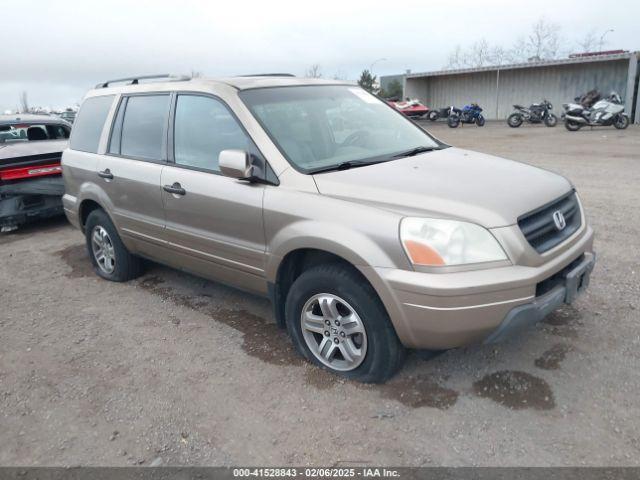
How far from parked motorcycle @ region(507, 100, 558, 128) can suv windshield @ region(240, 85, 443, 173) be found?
71.6 ft

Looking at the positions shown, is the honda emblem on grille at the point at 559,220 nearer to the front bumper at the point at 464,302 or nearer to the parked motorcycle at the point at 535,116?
the front bumper at the point at 464,302

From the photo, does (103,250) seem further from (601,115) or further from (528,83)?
(528,83)

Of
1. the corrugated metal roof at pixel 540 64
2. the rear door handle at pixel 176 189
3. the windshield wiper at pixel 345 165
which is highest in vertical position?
the corrugated metal roof at pixel 540 64

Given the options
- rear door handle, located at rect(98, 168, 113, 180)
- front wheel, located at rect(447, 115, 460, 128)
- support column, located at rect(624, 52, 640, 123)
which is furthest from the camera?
front wheel, located at rect(447, 115, 460, 128)

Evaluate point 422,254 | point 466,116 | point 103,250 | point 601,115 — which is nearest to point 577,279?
point 422,254

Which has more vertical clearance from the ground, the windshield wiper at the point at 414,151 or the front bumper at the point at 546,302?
the windshield wiper at the point at 414,151

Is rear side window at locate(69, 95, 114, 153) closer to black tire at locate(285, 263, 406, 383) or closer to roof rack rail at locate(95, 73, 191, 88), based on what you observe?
roof rack rail at locate(95, 73, 191, 88)

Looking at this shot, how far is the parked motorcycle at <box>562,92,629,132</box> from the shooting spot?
65.7ft

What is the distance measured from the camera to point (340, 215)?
2.98m

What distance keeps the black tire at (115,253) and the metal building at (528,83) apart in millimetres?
25235

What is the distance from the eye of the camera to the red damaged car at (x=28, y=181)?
6.89 metres

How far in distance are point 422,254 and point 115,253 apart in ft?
11.1

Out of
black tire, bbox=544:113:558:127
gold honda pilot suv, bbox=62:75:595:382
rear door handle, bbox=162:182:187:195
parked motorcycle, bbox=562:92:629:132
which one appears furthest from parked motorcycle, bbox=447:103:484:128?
rear door handle, bbox=162:182:187:195

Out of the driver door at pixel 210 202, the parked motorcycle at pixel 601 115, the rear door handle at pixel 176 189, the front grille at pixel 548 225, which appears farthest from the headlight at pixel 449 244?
the parked motorcycle at pixel 601 115
